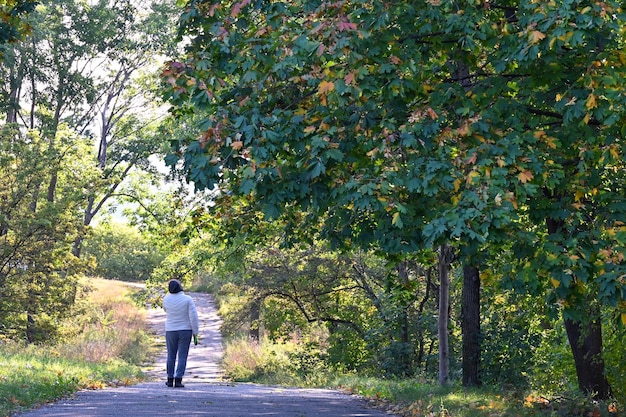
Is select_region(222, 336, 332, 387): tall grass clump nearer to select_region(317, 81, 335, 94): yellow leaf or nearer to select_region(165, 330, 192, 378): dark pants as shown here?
select_region(165, 330, 192, 378): dark pants

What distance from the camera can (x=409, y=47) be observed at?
909 cm

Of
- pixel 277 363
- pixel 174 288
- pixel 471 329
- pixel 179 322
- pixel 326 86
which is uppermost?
pixel 326 86

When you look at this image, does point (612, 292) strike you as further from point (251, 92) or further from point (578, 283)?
point (251, 92)

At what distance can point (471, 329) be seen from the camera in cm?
1566

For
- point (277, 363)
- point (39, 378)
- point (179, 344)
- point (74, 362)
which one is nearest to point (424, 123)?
point (179, 344)

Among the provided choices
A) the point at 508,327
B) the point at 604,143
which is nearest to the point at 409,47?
the point at 604,143

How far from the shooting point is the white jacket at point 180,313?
545 inches

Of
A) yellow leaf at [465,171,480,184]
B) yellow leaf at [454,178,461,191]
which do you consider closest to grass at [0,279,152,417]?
yellow leaf at [454,178,461,191]

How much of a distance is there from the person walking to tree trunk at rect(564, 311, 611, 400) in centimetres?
605

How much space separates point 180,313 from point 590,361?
22.4 ft

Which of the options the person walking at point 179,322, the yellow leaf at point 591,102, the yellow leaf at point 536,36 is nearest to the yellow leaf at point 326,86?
the yellow leaf at point 536,36

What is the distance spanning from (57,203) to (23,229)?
4.71 ft

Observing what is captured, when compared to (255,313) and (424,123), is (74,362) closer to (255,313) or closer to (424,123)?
(255,313)

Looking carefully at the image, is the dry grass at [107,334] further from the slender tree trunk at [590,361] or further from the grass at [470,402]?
the slender tree trunk at [590,361]
